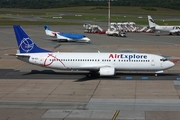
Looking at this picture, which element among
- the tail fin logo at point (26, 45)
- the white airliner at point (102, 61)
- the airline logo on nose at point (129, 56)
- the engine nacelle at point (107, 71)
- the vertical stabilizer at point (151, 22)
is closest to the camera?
the engine nacelle at point (107, 71)

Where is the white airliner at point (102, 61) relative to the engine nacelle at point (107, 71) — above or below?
above

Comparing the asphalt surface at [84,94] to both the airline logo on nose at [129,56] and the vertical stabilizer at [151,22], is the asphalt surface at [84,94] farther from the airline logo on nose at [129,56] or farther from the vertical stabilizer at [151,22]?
the vertical stabilizer at [151,22]

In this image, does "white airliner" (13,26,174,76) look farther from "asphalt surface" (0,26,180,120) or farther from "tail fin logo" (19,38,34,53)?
"asphalt surface" (0,26,180,120)

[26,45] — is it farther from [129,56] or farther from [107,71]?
[129,56]

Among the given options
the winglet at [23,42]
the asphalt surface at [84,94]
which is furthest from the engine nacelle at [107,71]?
the winglet at [23,42]

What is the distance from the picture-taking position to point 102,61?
49469 mm

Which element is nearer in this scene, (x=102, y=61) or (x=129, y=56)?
(x=102, y=61)

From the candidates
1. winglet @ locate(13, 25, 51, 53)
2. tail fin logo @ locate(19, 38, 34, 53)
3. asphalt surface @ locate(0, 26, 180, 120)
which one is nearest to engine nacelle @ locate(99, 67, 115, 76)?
asphalt surface @ locate(0, 26, 180, 120)

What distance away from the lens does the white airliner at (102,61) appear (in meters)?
49.2

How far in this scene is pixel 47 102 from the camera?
37281 millimetres

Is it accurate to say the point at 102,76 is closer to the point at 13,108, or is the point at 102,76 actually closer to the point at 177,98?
the point at 177,98

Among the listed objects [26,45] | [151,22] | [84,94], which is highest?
[26,45]

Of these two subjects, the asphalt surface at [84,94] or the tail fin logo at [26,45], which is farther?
the tail fin logo at [26,45]

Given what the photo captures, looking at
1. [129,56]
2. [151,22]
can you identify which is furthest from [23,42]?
[151,22]
